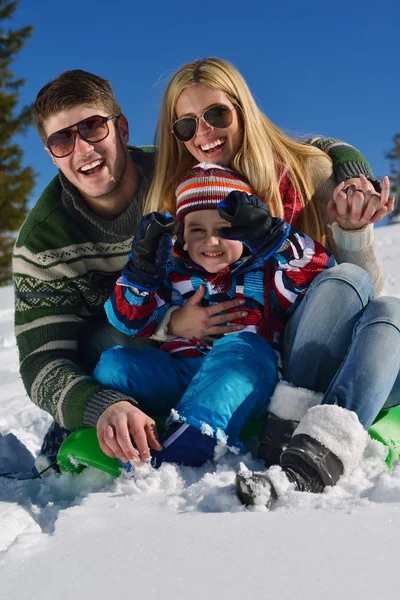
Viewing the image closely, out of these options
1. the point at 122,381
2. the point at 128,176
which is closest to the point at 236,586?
the point at 122,381

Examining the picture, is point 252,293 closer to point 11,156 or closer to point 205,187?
point 205,187

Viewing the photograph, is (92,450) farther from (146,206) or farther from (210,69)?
(210,69)

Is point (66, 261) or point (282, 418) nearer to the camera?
point (282, 418)

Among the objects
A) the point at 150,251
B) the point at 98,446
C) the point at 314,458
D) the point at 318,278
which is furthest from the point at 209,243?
the point at 314,458

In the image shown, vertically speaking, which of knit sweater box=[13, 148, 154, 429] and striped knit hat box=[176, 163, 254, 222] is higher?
striped knit hat box=[176, 163, 254, 222]

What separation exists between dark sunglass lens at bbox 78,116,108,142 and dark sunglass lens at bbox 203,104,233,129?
414 millimetres

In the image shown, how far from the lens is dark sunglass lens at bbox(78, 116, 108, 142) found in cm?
265

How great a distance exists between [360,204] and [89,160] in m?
1.06

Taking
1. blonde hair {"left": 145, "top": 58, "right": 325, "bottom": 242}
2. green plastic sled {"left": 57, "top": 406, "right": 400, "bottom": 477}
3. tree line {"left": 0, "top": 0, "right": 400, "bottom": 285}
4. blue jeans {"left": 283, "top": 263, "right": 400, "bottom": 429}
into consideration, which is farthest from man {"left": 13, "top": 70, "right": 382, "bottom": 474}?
tree line {"left": 0, "top": 0, "right": 400, "bottom": 285}

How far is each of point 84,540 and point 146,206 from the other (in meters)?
1.49

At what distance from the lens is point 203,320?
2334mm

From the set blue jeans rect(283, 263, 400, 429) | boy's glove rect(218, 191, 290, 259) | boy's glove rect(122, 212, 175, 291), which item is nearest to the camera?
blue jeans rect(283, 263, 400, 429)

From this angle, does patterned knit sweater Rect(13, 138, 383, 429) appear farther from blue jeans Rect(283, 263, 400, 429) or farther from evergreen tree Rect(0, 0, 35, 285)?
evergreen tree Rect(0, 0, 35, 285)

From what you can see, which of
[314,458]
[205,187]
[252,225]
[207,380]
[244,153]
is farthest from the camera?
[244,153]
